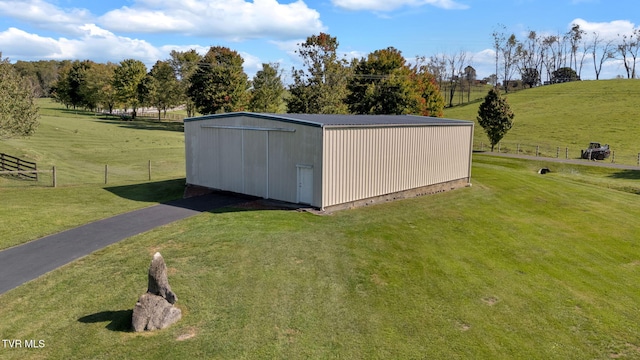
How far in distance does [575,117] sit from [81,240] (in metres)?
73.9

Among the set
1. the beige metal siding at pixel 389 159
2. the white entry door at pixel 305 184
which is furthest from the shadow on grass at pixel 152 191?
the beige metal siding at pixel 389 159

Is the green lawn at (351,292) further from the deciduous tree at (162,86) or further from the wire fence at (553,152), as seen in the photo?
the deciduous tree at (162,86)

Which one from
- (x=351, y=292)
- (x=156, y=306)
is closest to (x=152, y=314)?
(x=156, y=306)

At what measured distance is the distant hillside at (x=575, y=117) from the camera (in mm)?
54750

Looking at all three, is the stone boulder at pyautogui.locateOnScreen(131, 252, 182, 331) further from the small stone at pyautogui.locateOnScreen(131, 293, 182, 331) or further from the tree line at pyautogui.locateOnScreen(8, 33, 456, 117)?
the tree line at pyautogui.locateOnScreen(8, 33, 456, 117)

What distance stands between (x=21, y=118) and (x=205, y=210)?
55.9 feet

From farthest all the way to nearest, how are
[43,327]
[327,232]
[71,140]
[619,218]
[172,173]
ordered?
[71,140] → [172,173] → [619,218] → [327,232] → [43,327]

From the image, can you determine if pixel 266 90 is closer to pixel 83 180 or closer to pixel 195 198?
pixel 83 180

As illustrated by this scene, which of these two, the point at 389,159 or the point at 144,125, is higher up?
the point at 144,125

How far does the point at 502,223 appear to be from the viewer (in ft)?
64.9

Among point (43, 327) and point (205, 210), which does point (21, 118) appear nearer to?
point (205, 210)

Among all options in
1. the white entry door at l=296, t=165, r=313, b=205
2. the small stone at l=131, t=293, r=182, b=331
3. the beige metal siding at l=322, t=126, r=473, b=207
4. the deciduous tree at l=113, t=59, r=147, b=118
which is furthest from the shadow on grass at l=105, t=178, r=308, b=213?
the deciduous tree at l=113, t=59, r=147, b=118

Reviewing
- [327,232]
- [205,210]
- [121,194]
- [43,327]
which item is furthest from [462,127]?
[43,327]

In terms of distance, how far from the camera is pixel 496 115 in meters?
47.7
